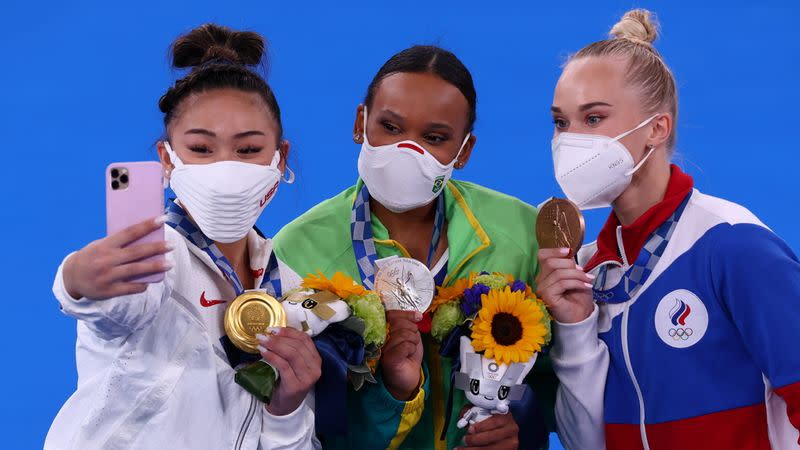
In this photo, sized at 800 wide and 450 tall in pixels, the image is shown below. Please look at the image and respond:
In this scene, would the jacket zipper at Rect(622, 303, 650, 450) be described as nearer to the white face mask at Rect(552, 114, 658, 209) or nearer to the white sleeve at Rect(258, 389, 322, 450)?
the white face mask at Rect(552, 114, 658, 209)

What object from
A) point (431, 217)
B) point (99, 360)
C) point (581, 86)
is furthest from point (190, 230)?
point (581, 86)

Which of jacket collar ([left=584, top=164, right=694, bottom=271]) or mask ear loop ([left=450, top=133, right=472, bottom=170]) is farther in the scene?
mask ear loop ([left=450, top=133, right=472, bottom=170])

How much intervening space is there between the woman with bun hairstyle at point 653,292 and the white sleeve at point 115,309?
46.1 inches

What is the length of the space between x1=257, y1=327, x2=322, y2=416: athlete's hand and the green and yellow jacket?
447mm

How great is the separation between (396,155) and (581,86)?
22.9 inches

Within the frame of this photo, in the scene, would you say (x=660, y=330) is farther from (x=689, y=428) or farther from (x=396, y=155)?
(x=396, y=155)

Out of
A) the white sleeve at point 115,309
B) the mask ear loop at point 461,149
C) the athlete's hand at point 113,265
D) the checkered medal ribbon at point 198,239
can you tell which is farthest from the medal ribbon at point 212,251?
the mask ear loop at point 461,149

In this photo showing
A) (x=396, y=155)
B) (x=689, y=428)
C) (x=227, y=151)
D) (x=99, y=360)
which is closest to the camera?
(x=99, y=360)

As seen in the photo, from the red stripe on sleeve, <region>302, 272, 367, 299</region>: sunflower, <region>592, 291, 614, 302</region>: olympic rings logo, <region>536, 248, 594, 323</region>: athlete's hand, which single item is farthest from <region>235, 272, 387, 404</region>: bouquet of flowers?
the red stripe on sleeve

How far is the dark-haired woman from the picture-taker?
2844 millimetres

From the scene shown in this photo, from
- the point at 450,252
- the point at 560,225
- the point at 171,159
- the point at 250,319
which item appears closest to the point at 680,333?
the point at 560,225

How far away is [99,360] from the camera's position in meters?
2.30

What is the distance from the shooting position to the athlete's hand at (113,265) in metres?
1.95

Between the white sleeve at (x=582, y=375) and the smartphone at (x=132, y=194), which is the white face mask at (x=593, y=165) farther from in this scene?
the smartphone at (x=132, y=194)
